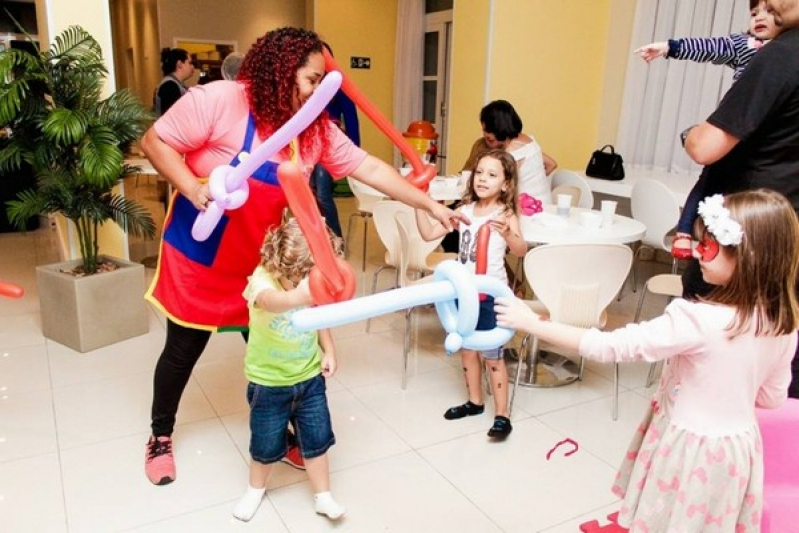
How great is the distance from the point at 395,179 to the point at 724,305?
1047 millimetres

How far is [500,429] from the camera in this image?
2.55 metres

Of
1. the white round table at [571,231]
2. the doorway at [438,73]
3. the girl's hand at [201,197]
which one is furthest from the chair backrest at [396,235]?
the doorway at [438,73]

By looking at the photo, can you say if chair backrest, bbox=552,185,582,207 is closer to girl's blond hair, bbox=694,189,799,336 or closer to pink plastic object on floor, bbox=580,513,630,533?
pink plastic object on floor, bbox=580,513,630,533

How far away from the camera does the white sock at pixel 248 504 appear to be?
202cm

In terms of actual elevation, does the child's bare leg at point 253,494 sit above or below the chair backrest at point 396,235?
below

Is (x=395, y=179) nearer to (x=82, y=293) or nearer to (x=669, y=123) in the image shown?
(x=82, y=293)

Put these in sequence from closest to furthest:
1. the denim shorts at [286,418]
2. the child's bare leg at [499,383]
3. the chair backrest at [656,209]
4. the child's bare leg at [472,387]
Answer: the denim shorts at [286,418], the child's bare leg at [499,383], the child's bare leg at [472,387], the chair backrest at [656,209]

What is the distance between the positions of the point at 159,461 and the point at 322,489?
612 millimetres

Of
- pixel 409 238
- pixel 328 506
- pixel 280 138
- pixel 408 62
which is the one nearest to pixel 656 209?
pixel 409 238

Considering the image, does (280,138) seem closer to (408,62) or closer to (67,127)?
(67,127)

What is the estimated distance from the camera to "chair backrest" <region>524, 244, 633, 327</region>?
254 centimetres

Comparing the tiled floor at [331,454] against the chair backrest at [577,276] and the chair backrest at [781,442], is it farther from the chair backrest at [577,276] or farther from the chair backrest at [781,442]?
the chair backrest at [781,442]

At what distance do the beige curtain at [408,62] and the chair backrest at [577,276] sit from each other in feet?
18.2

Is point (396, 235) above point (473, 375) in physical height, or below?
above
